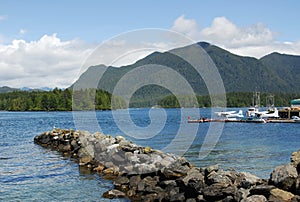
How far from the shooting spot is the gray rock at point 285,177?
1323 cm

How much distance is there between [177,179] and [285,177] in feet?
15.9

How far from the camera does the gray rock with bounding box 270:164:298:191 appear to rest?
1323 cm

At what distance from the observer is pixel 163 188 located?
55.1ft

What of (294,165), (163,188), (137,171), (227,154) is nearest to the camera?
(294,165)

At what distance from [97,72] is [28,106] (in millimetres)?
164499

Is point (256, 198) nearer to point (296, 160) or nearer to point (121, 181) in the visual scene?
point (296, 160)

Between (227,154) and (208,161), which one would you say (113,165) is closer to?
(208,161)

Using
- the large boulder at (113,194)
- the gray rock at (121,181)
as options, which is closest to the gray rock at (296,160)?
the large boulder at (113,194)

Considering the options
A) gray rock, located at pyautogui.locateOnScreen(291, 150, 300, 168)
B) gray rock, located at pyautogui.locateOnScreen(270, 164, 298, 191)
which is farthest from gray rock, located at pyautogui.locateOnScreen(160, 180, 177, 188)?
gray rock, located at pyautogui.locateOnScreen(291, 150, 300, 168)

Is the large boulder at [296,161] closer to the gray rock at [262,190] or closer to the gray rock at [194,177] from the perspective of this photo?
the gray rock at [262,190]

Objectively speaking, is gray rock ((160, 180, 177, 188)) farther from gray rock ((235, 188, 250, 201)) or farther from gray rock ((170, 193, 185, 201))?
gray rock ((235, 188, 250, 201))

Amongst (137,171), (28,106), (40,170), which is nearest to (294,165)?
(137,171)

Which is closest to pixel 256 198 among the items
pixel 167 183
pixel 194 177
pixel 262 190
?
pixel 262 190

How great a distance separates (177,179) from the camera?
54.1ft
